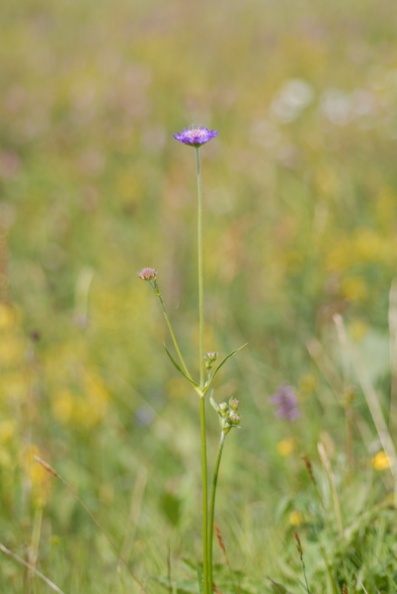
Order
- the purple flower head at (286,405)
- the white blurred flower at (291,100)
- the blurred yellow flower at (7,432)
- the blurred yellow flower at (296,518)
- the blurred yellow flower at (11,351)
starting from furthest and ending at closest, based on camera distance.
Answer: the white blurred flower at (291,100) < the blurred yellow flower at (11,351) < the blurred yellow flower at (7,432) < the purple flower head at (286,405) < the blurred yellow flower at (296,518)

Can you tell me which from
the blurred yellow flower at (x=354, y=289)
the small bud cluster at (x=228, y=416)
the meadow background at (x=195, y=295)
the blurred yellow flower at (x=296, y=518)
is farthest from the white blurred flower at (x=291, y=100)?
the small bud cluster at (x=228, y=416)

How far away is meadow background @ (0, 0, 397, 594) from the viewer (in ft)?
4.54

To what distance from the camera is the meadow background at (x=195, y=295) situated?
1.38 meters

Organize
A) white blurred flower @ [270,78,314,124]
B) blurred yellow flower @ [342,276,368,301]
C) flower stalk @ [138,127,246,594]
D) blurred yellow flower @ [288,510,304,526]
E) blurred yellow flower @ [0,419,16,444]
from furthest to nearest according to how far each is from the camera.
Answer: white blurred flower @ [270,78,314,124] < blurred yellow flower @ [342,276,368,301] < blurred yellow flower @ [0,419,16,444] < blurred yellow flower @ [288,510,304,526] < flower stalk @ [138,127,246,594]

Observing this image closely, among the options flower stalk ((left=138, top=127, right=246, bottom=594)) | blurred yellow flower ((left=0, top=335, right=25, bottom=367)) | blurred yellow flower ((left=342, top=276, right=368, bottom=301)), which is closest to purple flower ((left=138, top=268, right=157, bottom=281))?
flower stalk ((left=138, top=127, right=246, bottom=594))

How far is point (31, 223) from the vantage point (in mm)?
4742

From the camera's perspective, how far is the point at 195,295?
3641 mm

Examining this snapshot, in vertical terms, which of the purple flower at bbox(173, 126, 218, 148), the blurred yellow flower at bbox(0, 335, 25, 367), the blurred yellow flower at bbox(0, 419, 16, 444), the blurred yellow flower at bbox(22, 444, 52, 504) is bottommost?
the blurred yellow flower at bbox(22, 444, 52, 504)

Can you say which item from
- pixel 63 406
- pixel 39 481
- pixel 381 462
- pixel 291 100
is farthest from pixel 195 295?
pixel 291 100

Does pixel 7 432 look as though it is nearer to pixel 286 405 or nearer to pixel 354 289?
pixel 286 405

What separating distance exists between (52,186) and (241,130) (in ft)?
5.19

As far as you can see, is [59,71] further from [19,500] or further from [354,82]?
[19,500]

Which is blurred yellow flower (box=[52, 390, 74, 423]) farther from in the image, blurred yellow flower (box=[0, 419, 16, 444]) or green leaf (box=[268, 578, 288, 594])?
green leaf (box=[268, 578, 288, 594])

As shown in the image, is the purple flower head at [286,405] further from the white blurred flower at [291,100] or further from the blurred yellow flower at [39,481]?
the white blurred flower at [291,100]
